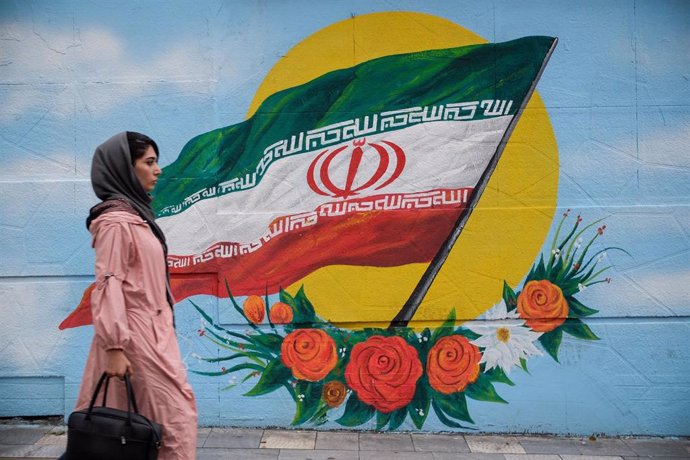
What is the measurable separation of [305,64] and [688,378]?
3.66 meters

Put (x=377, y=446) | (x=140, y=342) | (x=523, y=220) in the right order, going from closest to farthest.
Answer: (x=140, y=342)
(x=377, y=446)
(x=523, y=220)

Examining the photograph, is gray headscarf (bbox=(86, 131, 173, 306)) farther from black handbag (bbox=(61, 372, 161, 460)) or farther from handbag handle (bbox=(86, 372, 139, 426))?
black handbag (bbox=(61, 372, 161, 460))

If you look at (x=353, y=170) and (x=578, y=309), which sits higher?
(x=353, y=170)

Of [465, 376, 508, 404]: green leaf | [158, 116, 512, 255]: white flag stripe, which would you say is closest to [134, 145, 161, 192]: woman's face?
[158, 116, 512, 255]: white flag stripe

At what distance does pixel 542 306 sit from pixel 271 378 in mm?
2089

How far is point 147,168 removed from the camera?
3268mm

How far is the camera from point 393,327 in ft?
16.0

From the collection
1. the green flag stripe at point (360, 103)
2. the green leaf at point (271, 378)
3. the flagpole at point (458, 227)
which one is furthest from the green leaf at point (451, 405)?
the green flag stripe at point (360, 103)

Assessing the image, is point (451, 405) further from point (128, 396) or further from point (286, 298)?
point (128, 396)

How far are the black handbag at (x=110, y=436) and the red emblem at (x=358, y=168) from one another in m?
2.49

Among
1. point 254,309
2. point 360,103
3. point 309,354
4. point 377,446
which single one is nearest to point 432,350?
point 377,446

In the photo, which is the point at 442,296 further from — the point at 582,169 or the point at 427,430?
the point at 582,169

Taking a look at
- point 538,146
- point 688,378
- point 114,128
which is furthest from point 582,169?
point 114,128

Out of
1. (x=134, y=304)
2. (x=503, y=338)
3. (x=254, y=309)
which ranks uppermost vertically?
(x=134, y=304)
